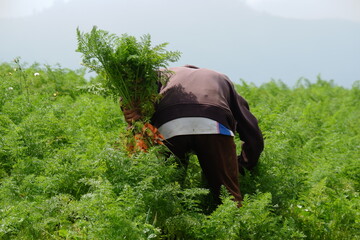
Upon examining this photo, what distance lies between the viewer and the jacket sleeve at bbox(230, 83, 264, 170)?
527 cm

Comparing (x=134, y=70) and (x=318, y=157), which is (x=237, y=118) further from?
(x=318, y=157)

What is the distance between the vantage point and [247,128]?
17.7 ft

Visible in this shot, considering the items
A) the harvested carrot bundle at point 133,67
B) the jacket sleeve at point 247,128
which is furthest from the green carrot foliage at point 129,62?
the jacket sleeve at point 247,128

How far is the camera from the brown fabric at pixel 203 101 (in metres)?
4.81

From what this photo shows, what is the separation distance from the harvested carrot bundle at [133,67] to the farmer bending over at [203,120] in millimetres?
135

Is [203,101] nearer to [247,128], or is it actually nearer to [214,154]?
[214,154]

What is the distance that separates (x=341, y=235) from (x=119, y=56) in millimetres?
3070

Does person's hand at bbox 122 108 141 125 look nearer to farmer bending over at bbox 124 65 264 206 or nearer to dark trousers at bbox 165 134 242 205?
farmer bending over at bbox 124 65 264 206

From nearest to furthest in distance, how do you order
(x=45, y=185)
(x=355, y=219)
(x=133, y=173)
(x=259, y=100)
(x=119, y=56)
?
(x=133, y=173) → (x=119, y=56) → (x=45, y=185) → (x=355, y=219) → (x=259, y=100)

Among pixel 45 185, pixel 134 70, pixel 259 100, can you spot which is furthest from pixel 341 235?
pixel 259 100

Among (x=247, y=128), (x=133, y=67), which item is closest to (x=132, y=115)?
(x=133, y=67)

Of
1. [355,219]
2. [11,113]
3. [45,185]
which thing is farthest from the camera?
[11,113]

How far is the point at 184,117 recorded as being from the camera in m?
4.79

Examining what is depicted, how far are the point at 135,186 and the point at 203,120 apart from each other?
3.14 ft
